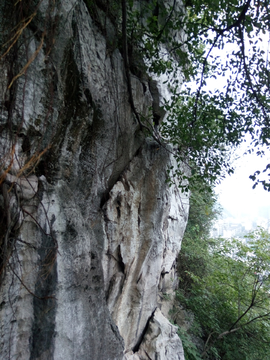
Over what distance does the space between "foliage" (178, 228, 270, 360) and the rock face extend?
377 cm

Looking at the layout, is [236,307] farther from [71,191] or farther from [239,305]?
[71,191]

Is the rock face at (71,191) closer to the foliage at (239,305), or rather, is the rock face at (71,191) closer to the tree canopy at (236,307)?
the tree canopy at (236,307)

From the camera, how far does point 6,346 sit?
7.37 feet

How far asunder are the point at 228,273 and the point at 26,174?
7.63 m

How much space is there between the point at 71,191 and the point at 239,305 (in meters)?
6.94

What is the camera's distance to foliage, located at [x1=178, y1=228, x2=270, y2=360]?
6980 mm

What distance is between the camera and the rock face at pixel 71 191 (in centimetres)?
243

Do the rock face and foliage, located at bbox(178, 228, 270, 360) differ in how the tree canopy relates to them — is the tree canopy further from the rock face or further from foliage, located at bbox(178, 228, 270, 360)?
the rock face

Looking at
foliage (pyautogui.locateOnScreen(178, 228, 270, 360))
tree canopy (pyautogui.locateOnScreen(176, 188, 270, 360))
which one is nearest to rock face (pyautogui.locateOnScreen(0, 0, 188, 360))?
tree canopy (pyautogui.locateOnScreen(176, 188, 270, 360))

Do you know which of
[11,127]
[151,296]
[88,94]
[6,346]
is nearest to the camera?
[6,346]

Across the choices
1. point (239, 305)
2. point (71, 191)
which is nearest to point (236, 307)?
point (239, 305)

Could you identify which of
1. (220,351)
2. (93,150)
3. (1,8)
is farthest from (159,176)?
(220,351)

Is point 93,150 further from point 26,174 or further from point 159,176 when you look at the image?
point 159,176

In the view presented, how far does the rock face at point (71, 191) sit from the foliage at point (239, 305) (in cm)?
377
